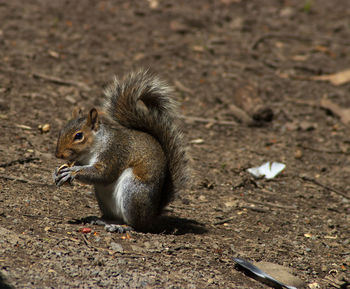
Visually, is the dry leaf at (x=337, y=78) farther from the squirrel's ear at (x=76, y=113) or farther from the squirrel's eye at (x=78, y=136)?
the squirrel's eye at (x=78, y=136)

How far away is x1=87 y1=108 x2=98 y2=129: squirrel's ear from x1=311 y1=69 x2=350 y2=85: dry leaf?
4.54 metres

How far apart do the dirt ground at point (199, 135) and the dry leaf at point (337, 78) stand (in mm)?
93

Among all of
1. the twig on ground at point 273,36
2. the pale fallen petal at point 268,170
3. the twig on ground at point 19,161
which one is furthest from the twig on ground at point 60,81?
the twig on ground at point 273,36

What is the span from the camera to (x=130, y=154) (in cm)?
398

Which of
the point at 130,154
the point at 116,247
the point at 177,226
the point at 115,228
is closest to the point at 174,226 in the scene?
the point at 177,226

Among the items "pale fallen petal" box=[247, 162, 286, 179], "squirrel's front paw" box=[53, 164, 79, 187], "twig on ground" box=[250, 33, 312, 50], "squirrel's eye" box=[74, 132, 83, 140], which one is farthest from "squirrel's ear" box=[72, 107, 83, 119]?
"twig on ground" box=[250, 33, 312, 50]

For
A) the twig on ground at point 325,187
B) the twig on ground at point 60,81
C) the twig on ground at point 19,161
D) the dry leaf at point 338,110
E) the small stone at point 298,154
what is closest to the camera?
the twig on ground at point 19,161

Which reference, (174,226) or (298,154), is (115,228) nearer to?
(174,226)

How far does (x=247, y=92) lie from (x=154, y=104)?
8.80 ft

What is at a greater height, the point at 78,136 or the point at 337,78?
the point at 78,136

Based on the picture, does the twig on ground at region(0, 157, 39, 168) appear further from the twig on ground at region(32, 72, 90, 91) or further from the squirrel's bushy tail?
the twig on ground at region(32, 72, 90, 91)

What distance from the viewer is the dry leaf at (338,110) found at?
Result: 22.2 feet

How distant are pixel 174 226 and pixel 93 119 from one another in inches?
40.9

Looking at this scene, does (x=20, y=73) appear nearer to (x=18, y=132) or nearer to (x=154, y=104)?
(x=18, y=132)
